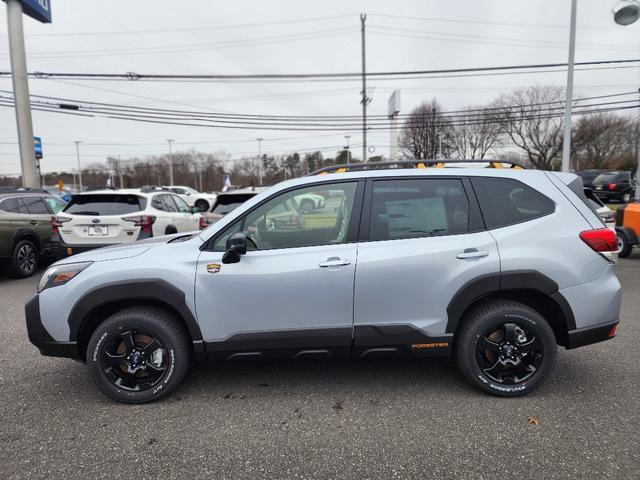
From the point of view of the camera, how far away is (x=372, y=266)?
2.92 m

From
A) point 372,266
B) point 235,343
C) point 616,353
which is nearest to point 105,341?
point 235,343

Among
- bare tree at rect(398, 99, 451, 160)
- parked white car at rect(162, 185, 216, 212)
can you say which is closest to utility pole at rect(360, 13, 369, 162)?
parked white car at rect(162, 185, 216, 212)

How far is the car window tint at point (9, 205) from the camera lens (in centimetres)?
754

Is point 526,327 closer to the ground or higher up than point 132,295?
closer to the ground

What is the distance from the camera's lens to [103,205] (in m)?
7.26

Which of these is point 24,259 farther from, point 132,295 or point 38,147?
point 38,147

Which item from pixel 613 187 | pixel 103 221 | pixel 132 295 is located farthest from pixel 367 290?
pixel 613 187

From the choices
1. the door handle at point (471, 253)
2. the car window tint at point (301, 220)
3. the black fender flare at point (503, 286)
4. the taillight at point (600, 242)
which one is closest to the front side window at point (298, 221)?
the car window tint at point (301, 220)

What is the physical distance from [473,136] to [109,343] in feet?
146

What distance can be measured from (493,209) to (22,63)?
747 inches

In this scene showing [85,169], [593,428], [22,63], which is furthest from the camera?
[85,169]

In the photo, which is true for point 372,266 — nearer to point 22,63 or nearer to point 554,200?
point 554,200

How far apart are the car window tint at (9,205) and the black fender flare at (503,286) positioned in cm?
826

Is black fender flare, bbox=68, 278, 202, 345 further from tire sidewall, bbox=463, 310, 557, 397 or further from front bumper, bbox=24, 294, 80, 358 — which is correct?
tire sidewall, bbox=463, 310, 557, 397
